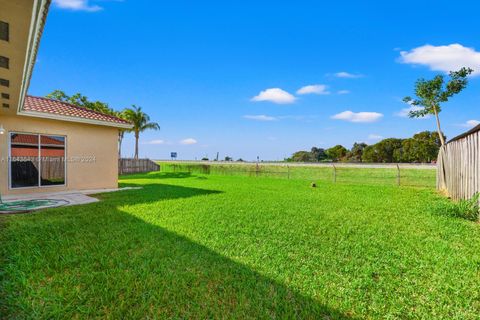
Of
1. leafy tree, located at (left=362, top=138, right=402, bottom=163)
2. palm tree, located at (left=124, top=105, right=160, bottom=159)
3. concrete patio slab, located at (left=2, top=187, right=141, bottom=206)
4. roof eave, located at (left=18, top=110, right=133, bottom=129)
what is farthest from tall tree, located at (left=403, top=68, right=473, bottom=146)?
leafy tree, located at (left=362, top=138, right=402, bottom=163)

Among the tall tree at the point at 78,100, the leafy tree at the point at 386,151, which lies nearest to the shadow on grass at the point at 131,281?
the tall tree at the point at 78,100

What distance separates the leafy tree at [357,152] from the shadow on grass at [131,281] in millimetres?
61041

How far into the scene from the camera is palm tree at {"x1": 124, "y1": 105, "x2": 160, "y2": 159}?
95.7ft

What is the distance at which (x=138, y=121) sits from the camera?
1169 inches

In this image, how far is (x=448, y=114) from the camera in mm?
11242

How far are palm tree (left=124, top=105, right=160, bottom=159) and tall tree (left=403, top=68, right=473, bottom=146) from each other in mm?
26330

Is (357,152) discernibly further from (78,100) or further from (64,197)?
(64,197)

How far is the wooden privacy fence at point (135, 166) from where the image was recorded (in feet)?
74.7

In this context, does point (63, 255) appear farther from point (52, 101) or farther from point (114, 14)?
point (114, 14)

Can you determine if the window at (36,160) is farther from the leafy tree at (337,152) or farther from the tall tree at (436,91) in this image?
the leafy tree at (337,152)

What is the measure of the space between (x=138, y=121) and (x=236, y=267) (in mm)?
29879

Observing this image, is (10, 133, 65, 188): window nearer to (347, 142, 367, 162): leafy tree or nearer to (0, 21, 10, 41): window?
(0, 21, 10, 41): window


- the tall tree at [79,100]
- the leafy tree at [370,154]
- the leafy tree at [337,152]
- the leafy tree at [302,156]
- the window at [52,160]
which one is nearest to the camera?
the window at [52,160]

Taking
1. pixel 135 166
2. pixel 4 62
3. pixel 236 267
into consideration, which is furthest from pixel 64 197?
pixel 135 166
